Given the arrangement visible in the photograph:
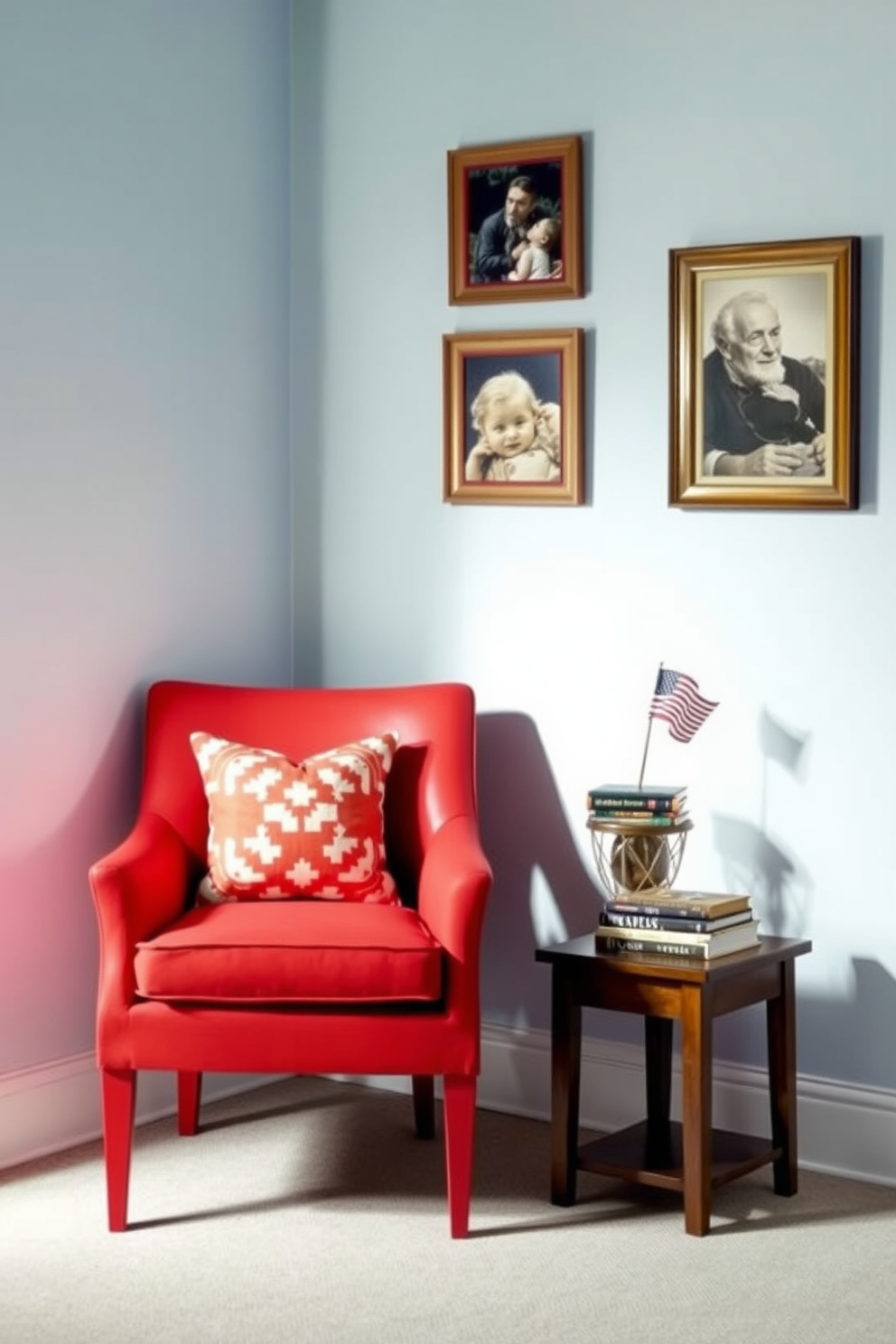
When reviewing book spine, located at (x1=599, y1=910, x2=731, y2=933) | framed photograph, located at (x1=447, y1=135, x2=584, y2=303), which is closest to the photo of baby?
framed photograph, located at (x1=447, y1=135, x2=584, y2=303)

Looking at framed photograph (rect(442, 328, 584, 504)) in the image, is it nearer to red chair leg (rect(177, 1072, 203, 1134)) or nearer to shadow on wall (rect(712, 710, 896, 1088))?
shadow on wall (rect(712, 710, 896, 1088))

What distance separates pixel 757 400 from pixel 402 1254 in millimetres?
1663

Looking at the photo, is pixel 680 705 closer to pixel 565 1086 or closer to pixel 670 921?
pixel 670 921

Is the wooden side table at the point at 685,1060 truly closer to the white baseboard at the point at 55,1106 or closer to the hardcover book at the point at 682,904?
the hardcover book at the point at 682,904

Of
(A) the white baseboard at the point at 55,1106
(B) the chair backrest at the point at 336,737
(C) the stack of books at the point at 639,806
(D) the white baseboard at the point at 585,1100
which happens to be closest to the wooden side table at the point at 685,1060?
(D) the white baseboard at the point at 585,1100

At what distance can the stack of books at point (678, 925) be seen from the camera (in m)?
3.17

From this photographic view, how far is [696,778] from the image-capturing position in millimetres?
3619

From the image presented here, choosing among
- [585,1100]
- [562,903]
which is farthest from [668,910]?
[585,1100]

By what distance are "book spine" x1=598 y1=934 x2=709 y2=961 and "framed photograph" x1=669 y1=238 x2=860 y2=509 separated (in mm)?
855

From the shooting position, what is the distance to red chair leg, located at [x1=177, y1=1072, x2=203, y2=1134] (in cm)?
364

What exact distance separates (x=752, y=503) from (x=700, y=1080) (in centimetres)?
109

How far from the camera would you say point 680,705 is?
341 cm

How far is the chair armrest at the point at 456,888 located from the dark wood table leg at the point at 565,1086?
19 cm

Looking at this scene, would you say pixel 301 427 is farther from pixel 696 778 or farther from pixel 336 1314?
pixel 336 1314
